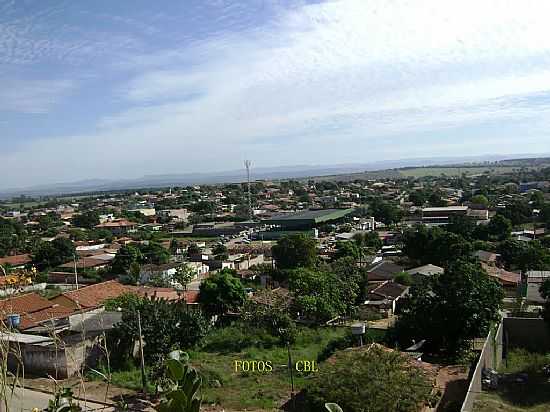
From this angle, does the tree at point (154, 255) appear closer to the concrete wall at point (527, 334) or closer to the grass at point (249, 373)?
the grass at point (249, 373)

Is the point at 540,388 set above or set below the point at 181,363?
below

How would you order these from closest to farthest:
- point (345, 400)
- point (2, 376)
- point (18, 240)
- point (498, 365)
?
point (2, 376), point (345, 400), point (498, 365), point (18, 240)

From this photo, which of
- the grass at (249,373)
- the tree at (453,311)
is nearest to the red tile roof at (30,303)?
the grass at (249,373)

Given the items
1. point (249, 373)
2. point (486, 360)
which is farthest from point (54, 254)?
point (486, 360)

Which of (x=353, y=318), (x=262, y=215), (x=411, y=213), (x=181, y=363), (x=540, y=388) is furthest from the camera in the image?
(x=262, y=215)

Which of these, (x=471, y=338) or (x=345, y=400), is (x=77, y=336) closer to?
(x=345, y=400)

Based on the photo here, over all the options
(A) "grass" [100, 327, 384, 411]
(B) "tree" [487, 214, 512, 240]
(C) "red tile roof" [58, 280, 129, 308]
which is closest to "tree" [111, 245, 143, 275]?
(C) "red tile roof" [58, 280, 129, 308]

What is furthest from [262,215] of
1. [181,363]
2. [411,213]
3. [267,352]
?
[181,363]

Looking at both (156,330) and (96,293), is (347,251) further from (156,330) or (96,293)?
(156,330)
